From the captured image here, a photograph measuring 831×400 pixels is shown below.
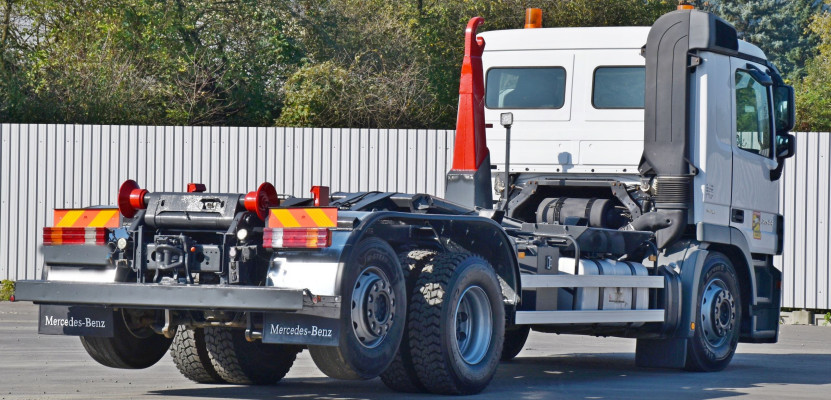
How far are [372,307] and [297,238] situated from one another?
0.63m

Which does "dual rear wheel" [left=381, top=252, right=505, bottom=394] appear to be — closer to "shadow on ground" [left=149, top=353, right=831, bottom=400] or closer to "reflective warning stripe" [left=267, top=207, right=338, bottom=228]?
"shadow on ground" [left=149, top=353, right=831, bottom=400]

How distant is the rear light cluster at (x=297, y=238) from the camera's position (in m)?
7.02

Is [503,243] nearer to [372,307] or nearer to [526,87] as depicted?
[372,307]

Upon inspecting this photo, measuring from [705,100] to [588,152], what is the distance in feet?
3.59

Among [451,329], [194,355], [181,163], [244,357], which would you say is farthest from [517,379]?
[181,163]

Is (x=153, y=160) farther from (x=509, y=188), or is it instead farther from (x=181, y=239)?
(x=181, y=239)

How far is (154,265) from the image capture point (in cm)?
738

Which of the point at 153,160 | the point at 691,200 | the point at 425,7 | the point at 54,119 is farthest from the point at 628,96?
the point at 425,7

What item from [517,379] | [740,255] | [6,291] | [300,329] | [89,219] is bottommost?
[517,379]

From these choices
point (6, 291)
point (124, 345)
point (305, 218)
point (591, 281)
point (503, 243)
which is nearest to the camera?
point (305, 218)

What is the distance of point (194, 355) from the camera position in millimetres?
8852

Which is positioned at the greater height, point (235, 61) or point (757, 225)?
point (235, 61)

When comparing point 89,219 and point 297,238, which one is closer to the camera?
point 297,238

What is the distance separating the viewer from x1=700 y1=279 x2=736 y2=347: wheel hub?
10.7 metres
